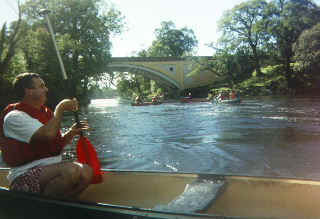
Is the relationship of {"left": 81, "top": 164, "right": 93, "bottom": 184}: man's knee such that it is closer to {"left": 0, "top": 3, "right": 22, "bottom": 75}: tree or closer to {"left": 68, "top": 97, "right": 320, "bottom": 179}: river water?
{"left": 68, "top": 97, "right": 320, "bottom": 179}: river water

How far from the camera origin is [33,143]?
91.7 inches

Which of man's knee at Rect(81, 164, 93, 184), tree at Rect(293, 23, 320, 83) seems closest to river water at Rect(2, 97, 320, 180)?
man's knee at Rect(81, 164, 93, 184)

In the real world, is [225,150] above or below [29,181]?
below

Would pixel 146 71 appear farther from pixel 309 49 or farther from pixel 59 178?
pixel 59 178

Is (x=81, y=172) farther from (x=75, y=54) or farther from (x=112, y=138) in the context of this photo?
(x=75, y=54)

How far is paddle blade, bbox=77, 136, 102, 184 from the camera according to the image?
2.95 metres

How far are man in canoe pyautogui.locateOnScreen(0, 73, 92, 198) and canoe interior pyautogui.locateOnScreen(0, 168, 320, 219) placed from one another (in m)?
0.79

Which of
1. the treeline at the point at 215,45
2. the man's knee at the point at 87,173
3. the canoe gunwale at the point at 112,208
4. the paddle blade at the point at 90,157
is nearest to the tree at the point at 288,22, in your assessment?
the treeline at the point at 215,45

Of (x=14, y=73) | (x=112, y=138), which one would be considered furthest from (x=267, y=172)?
(x=14, y=73)

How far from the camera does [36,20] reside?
27.8m

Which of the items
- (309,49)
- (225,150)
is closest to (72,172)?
(225,150)

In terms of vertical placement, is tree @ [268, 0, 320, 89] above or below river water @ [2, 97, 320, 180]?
above

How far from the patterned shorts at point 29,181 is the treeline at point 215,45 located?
18899 millimetres

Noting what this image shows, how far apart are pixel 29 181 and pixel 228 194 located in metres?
2.01
